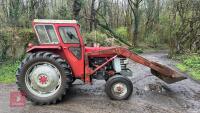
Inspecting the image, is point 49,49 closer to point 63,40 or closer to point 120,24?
point 63,40

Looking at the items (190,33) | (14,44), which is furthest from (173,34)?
(14,44)

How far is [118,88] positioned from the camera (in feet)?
27.0

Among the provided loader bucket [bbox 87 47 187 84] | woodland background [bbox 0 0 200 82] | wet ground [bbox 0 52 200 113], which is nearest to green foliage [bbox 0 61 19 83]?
woodland background [bbox 0 0 200 82]

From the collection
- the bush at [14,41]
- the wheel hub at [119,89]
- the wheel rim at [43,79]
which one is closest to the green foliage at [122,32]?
the bush at [14,41]

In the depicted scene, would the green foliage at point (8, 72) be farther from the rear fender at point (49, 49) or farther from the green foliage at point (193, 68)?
the green foliage at point (193, 68)

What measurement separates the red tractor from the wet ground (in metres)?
0.33

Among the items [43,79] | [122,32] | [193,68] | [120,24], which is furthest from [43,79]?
[120,24]

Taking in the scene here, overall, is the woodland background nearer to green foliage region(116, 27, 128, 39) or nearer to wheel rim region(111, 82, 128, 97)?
green foliage region(116, 27, 128, 39)

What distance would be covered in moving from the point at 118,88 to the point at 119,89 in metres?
0.04

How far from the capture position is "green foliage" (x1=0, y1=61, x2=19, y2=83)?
10.8m

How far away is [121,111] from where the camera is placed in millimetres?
7309

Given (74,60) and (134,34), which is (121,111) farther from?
(134,34)

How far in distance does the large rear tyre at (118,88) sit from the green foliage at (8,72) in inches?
155

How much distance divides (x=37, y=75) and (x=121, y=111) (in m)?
2.28
